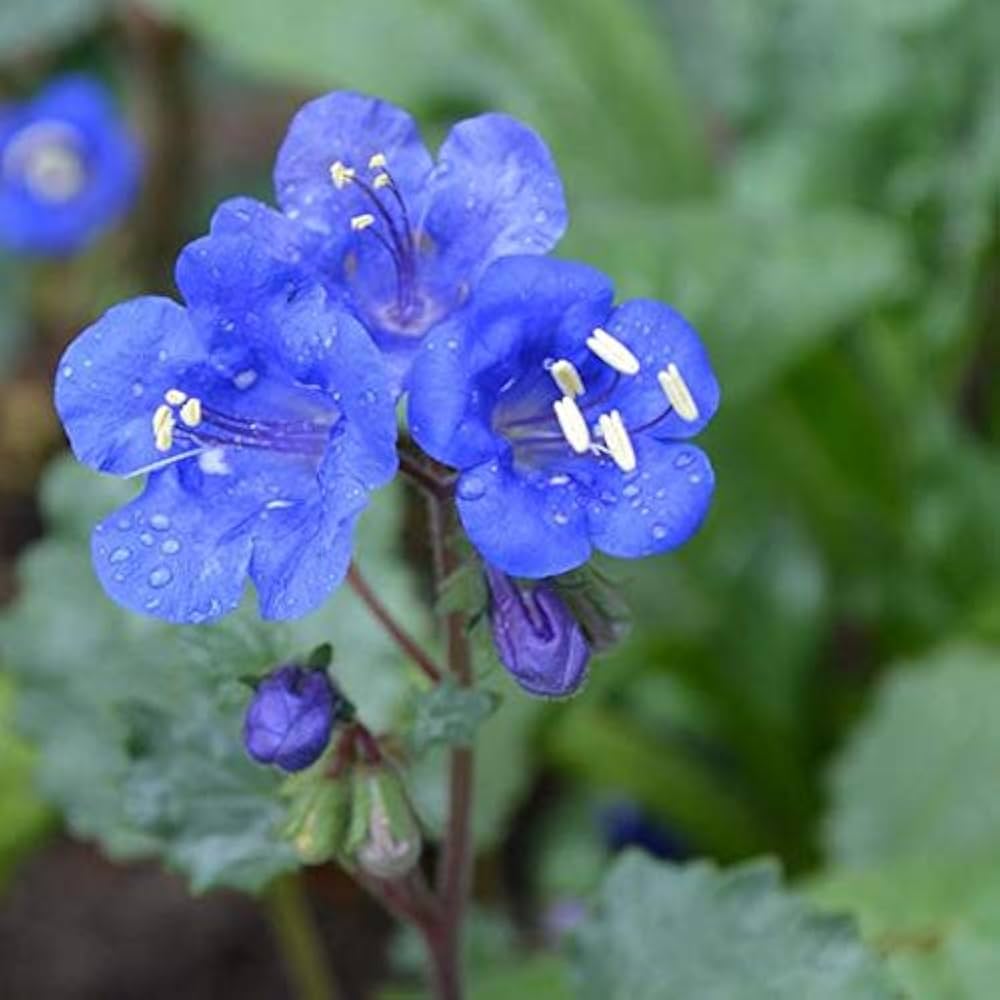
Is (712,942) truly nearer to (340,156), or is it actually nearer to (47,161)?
(340,156)

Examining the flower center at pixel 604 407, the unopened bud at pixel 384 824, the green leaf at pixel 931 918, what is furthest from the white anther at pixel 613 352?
the green leaf at pixel 931 918

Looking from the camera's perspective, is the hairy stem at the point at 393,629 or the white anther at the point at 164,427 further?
the hairy stem at the point at 393,629

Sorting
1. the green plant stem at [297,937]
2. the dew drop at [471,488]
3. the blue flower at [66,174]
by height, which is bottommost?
the green plant stem at [297,937]

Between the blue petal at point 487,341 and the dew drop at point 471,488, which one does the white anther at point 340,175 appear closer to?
the blue petal at point 487,341

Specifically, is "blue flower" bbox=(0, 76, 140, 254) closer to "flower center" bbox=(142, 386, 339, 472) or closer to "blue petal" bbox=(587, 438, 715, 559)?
"flower center" bbox=(142, 386, 339, 472)

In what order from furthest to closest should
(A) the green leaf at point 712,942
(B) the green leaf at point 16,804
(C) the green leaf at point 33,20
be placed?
(C) the green leaf at point 33,20, (B) the green leaf at point 16,804, (A) the green leaf at point 712,942

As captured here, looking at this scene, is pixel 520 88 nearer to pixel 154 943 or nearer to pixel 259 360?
pixel 154 943
